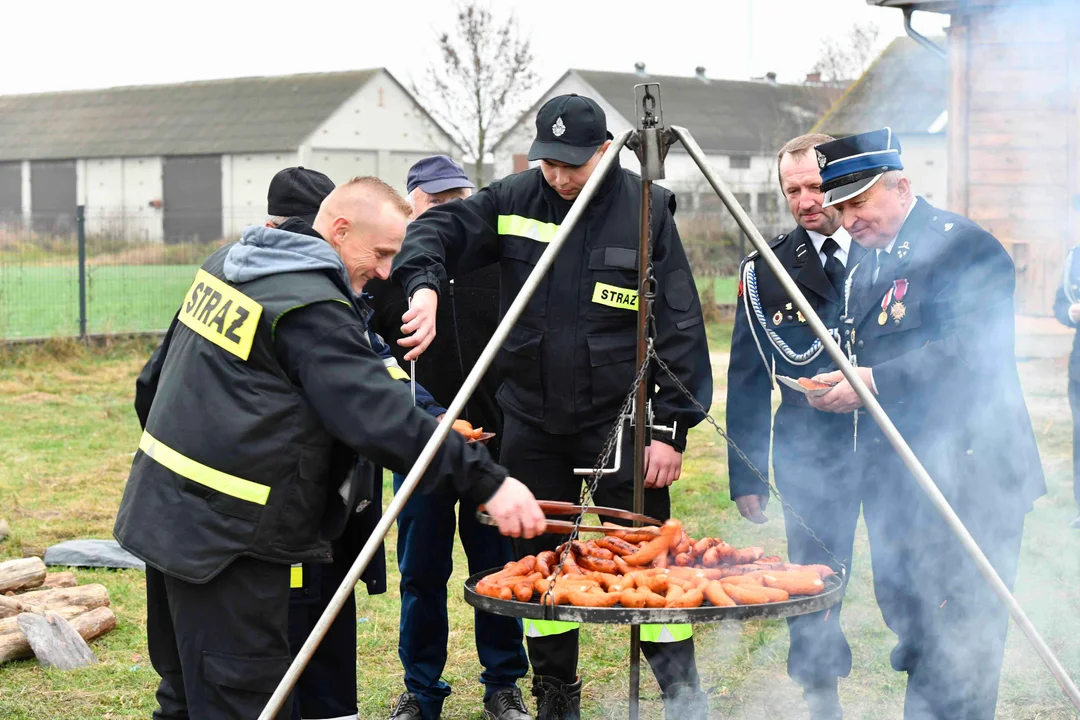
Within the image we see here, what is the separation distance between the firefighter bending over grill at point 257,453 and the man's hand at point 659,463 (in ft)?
3.42

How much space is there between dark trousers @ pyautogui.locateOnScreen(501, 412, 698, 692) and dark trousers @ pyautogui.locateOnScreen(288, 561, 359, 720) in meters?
0.70

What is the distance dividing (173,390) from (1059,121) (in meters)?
6.72

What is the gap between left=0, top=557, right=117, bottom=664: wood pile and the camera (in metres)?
5.16

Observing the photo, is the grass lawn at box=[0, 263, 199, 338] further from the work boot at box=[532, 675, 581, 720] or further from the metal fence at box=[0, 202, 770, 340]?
the work boot at box=[532, 675, 581, 720]

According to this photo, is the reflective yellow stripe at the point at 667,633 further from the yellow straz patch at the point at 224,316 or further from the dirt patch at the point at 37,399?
the dirt patch at the point at 37,399

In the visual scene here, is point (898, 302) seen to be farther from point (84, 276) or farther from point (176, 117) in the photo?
point (176, 117)

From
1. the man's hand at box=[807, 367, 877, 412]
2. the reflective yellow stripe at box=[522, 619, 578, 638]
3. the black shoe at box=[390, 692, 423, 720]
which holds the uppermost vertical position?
the man's hand at box=[807, 367, 877, 412]

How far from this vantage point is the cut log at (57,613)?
5215 millimetres

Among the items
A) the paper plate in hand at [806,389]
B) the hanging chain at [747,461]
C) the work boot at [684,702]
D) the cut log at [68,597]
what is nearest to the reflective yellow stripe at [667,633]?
the work boot at [684,702]

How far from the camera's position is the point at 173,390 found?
10.1ft

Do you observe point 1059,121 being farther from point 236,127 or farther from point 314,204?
point 236,127

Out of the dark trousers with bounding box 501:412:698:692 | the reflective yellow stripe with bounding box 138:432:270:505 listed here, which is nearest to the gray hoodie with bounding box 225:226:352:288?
the reflective yellow stripe with bounding box 138:432:270:505

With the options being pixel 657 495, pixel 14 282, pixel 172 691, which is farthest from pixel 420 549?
pixel 14 282

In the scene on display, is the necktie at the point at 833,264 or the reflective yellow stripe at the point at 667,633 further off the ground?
the necktie at the point at 833,264
